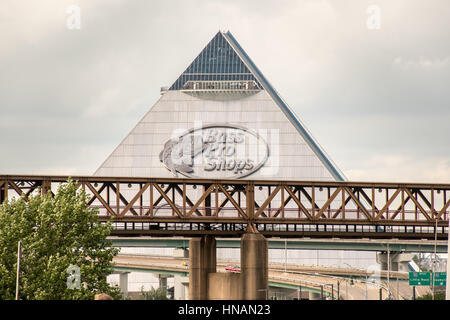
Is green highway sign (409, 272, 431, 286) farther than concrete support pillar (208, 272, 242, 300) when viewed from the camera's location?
Yes

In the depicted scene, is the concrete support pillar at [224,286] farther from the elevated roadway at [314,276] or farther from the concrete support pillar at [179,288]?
the concrete support pillar at [179,288]

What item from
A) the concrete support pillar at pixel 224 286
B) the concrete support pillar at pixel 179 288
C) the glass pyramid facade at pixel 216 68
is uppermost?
the glass pyramid facade at pixel 216 68

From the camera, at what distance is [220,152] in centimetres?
17975

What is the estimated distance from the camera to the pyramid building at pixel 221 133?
180 metres

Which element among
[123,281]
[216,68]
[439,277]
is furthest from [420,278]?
[216,68]

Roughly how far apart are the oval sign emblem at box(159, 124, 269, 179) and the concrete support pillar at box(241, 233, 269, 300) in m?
90.3

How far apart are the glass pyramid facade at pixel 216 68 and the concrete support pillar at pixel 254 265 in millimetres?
100870

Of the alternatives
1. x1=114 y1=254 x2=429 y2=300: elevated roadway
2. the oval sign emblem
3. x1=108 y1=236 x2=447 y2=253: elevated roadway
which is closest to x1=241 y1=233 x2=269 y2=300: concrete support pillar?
x1=114 y1=254 x2=429 y2=300: elevated roadway

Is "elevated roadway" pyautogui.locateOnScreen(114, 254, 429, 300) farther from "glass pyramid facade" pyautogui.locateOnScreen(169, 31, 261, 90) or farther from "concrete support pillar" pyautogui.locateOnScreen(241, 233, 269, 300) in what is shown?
"concrete support pillar" pyautogui.locateOnScreen(241, 233, 269, 300)

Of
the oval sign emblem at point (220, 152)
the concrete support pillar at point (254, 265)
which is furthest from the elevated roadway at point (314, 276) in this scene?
the concrete support pillar at point (254, 265)

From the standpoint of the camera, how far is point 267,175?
594ft

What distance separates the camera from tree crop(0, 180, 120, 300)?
6381 cm
